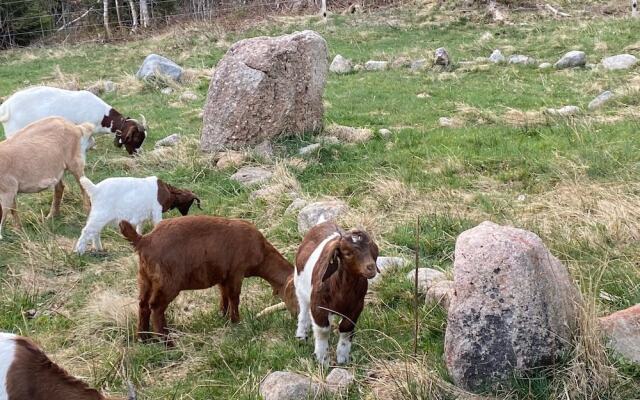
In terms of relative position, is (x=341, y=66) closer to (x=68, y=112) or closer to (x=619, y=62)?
(x=619, y=62)

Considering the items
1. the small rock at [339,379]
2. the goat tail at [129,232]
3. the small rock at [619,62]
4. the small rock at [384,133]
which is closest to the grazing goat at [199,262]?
the goat tail at [129,232]

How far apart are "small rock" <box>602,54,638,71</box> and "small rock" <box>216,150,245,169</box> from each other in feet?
26.9

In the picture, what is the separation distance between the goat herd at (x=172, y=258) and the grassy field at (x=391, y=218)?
8.4 inches

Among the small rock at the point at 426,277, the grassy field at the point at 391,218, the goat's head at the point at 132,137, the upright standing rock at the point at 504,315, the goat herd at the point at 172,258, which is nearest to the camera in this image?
the goat herd at the point at 172,258

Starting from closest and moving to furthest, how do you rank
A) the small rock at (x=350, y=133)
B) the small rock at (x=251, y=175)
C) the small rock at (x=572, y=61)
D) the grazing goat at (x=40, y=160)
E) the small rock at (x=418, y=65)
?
the grazing goat at (x=40, y=160), the small rock at (x=251, y=175), the small rock at (x=350, y=133), the small rock at (x=572, y=61), the small rock at (x=418, y=65)

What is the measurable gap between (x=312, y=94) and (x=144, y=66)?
823cm

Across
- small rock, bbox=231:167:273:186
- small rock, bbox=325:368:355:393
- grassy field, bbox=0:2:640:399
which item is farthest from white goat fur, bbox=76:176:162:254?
small rock, bbox=325:368:355:393

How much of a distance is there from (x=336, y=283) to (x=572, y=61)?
12356 millimetres

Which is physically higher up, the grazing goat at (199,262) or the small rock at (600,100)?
the grazing goat at (199,262)

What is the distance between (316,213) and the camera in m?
7.38

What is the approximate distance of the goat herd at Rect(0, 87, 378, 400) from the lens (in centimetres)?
374

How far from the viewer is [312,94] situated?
10836mm

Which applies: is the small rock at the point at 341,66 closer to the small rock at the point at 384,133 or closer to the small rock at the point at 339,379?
the small rock at the point at 384,133

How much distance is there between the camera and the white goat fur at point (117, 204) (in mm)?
7258
